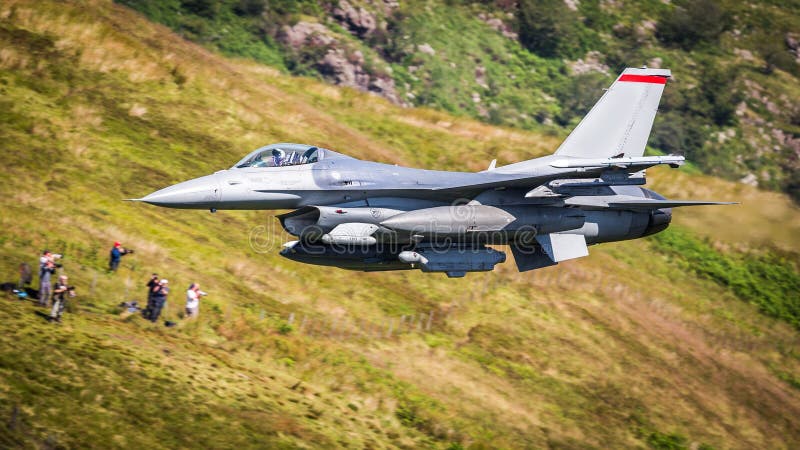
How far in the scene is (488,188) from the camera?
2578 cm

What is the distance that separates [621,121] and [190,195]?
13.4 m

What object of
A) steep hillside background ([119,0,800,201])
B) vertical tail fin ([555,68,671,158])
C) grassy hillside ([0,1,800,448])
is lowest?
grassy hillside ([0,1,800,448])

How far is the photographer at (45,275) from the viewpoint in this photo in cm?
2930

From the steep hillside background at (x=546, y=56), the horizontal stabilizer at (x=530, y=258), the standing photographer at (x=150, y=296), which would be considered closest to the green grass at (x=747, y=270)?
the horizontal stabilizer at (x=530, y=258)

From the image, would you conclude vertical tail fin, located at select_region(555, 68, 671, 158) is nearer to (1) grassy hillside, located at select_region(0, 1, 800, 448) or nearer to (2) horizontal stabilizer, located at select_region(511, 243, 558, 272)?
(2) horizontal stabilizer, located at select_region(511, 243, 558, 272)

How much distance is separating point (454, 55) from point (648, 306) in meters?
48.4

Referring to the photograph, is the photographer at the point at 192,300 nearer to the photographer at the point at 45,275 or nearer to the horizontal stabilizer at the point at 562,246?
the photographer at the point at 45,275

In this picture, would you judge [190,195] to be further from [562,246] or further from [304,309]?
[304,309]

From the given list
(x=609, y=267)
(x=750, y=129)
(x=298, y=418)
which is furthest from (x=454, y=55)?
(x=298, y=418)

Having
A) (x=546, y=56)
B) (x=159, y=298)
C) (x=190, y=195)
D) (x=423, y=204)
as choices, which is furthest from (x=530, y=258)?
(x=546, y=56)

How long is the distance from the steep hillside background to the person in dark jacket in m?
49.8

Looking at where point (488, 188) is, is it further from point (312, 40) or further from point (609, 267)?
point (312, 40)

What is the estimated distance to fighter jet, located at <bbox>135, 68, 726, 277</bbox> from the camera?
24172 millimetres

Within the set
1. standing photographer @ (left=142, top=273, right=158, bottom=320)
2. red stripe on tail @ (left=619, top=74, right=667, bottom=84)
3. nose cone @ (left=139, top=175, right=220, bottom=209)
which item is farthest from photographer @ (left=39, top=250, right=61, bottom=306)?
red stripe on tail @ (left=619, top=74, right=667, bottom=84)
